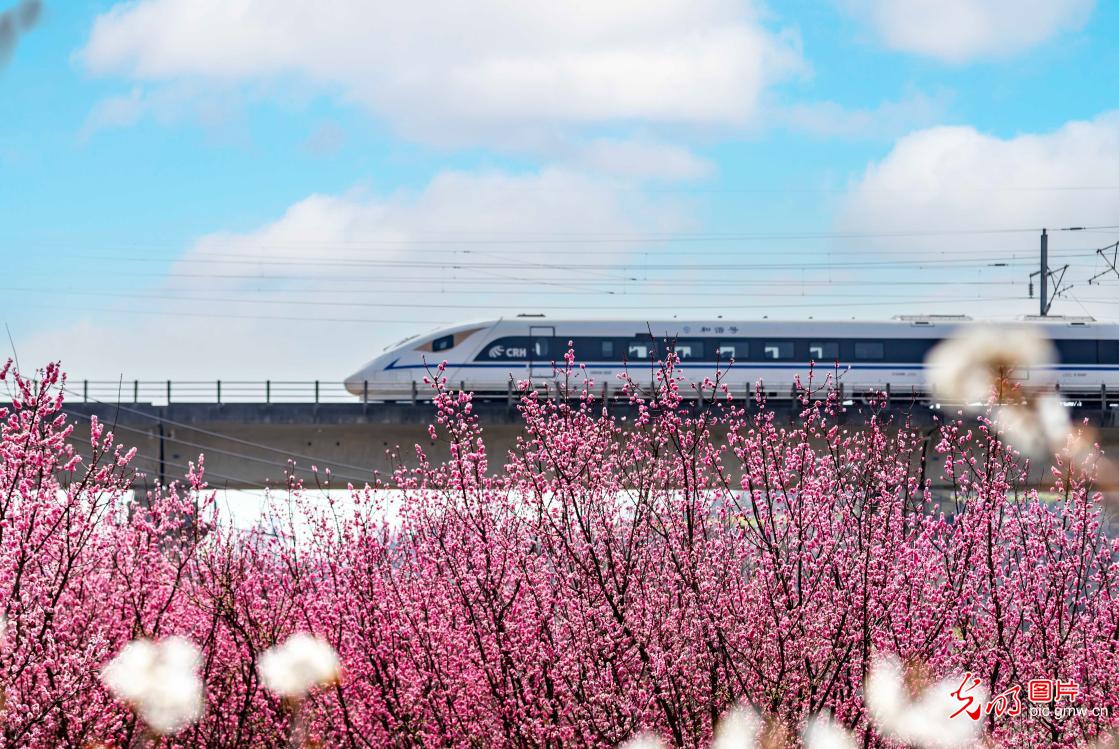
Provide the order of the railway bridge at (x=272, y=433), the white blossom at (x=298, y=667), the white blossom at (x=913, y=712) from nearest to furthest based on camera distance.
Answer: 1. the white blossom at (x=913, y=712)
2. the white blossom at (x=298, y=667)
3. the railway bridge at (x=272, y=433)

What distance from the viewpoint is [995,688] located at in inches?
391

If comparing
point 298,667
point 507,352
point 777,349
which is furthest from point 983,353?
point 298,667

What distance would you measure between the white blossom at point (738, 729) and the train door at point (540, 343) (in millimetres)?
25733

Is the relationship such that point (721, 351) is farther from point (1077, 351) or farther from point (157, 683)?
point (157, 683)

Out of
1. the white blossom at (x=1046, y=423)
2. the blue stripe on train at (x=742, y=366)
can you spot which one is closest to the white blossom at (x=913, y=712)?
the white blossom at (x=1046, y=423)

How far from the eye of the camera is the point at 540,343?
35000 mm

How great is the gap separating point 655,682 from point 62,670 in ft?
14.5

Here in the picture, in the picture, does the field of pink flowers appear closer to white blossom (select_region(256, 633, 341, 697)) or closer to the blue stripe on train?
white blossom (select_region(256, 633, 341, 697))

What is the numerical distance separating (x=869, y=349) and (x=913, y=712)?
1084 inches

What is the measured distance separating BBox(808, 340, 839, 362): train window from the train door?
7.15 meters

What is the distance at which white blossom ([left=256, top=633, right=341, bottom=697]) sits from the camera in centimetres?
1177

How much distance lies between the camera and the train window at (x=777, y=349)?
117ft

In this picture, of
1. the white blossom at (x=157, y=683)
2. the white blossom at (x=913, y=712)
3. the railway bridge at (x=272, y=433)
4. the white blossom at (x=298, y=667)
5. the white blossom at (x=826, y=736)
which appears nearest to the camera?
the white blossom at (x=826, y=736)

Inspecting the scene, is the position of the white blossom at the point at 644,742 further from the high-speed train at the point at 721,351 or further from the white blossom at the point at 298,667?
the high-speed train at the point at 721,351
